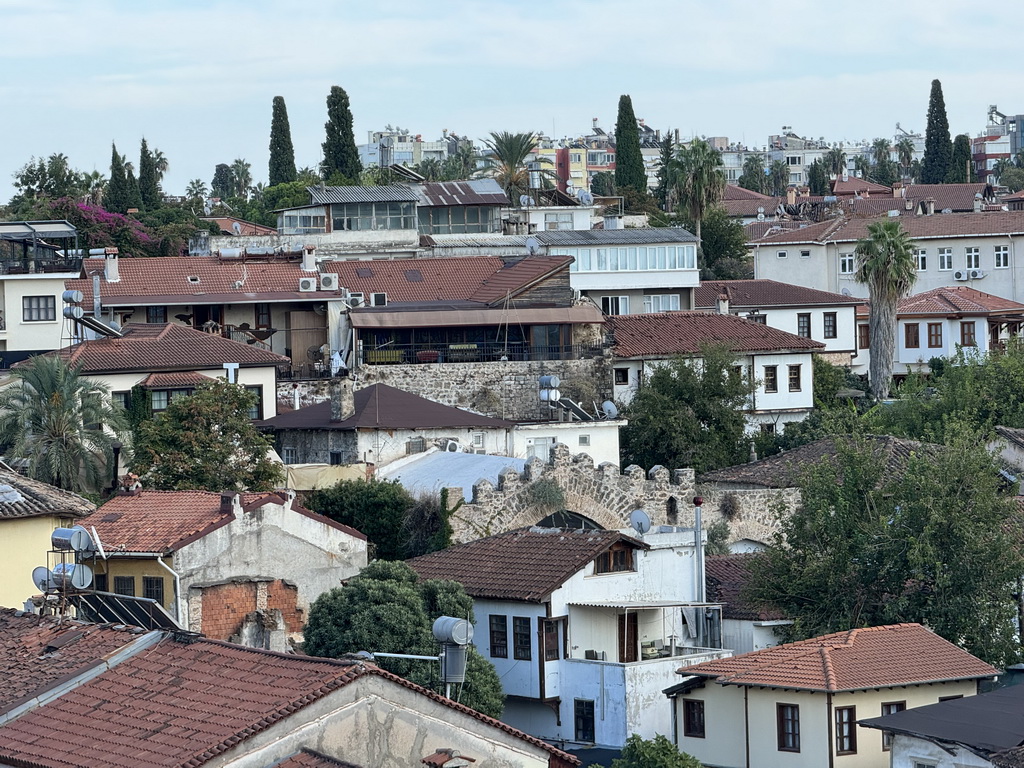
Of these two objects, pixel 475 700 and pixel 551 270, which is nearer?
pixel 475 700

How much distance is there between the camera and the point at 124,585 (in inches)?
1427

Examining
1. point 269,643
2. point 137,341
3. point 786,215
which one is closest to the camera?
point 269,643

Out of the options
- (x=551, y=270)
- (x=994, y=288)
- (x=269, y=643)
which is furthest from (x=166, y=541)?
(x=994, y=288)

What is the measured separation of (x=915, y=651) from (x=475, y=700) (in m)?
7.46

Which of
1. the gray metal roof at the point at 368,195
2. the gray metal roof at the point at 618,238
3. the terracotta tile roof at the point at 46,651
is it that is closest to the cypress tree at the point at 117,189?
the gray metal roof at the point at 368,195

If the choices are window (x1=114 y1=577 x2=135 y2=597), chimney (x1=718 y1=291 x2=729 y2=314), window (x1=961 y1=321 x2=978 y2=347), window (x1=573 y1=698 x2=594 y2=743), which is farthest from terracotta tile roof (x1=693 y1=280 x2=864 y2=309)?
window (x1=114 y1=577 x2=135 y2=597)

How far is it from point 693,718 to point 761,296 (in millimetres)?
44963

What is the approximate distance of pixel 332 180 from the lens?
91250 mm

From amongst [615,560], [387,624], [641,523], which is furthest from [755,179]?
[387,624]

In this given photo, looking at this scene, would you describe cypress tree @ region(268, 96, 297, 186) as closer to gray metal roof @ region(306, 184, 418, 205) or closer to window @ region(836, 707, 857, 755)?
gray metal roof @ region(306, 184, 418, 205)

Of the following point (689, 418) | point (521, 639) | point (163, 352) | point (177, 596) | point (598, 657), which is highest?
point (163, 352)

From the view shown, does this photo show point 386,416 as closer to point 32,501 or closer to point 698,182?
point 32,501

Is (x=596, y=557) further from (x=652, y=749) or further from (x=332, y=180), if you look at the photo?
(x=332, y=180)

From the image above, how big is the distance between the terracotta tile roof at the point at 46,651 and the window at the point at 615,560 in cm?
1400
